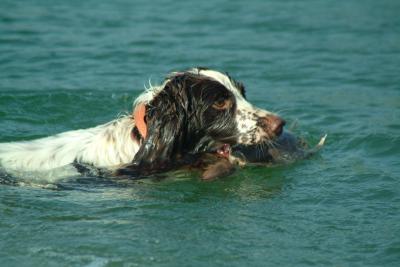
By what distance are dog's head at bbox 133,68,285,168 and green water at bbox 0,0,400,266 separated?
28cm

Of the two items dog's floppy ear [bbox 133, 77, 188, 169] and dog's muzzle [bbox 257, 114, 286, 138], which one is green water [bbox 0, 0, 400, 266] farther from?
dog's muzzle [bbox 257, 114, 286, 138]

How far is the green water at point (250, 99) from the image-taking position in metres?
5.71

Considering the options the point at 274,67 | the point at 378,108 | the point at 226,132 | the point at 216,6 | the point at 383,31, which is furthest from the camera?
the point at 216,6

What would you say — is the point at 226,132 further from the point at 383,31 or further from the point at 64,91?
the point at 383,31

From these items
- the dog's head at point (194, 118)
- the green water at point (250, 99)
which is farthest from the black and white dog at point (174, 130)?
the green water at point (250, 99)

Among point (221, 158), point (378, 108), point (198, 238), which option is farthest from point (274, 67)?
point (198, 238)

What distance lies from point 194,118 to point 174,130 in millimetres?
195

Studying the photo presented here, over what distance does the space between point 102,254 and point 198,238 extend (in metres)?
0.63

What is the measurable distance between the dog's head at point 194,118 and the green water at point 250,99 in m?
0.28

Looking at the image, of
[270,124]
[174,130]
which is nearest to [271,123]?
[270,124]

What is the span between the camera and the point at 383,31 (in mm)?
12227

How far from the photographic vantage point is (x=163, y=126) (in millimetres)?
6602

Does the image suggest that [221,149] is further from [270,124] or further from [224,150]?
[270,124]

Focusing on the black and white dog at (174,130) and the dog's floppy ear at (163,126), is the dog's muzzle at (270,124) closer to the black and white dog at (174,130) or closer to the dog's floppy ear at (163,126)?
the black and white dog at (174,130)
